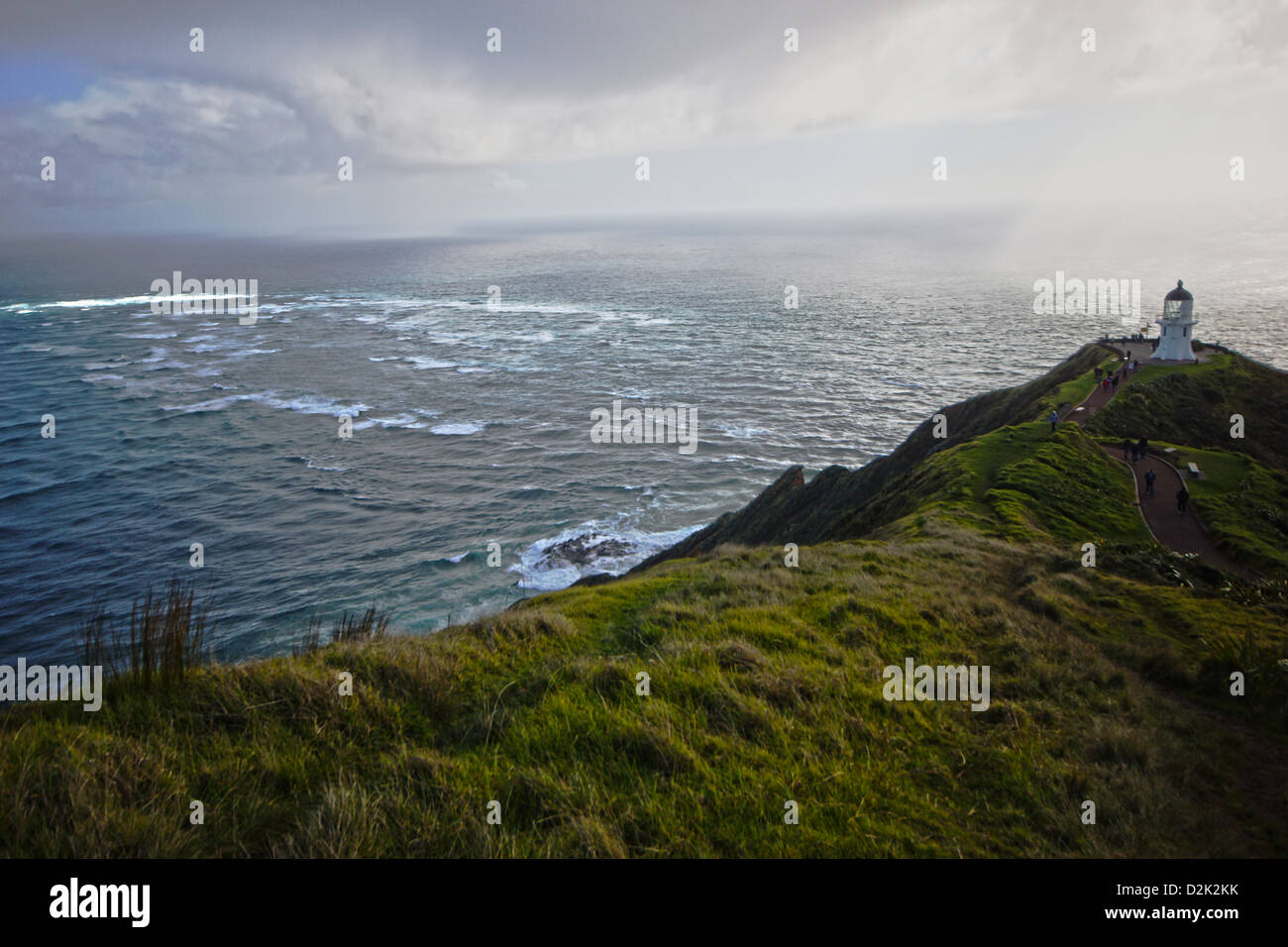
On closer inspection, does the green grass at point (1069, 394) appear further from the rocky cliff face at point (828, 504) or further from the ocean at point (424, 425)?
the ocean at point (424, 425)

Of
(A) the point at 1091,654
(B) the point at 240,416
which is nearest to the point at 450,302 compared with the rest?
(B) the point at 240,416

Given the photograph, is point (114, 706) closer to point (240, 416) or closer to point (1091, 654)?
point (1091, 654)

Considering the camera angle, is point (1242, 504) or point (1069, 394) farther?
point (1069, 394)

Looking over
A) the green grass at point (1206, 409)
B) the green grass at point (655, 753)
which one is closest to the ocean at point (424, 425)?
the green grass at point (1206, 409)

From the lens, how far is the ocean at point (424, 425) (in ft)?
111

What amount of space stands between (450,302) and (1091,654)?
5237 inches

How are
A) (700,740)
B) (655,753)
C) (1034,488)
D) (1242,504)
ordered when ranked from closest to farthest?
(655,753) → (700,740) → (1034,488) → (1242,504)

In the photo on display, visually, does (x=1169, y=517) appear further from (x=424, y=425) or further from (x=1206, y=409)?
(x=424, y=425)

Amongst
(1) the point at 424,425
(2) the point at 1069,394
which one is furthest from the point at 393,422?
(2) the point at 1069,394

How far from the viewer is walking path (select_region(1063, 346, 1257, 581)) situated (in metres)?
21.9

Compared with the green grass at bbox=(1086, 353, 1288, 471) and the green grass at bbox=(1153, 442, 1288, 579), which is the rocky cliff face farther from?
the green grass at bbox=(1153, 442, 1288, 579)

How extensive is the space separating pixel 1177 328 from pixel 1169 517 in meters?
33.0

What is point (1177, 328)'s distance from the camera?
162ft
